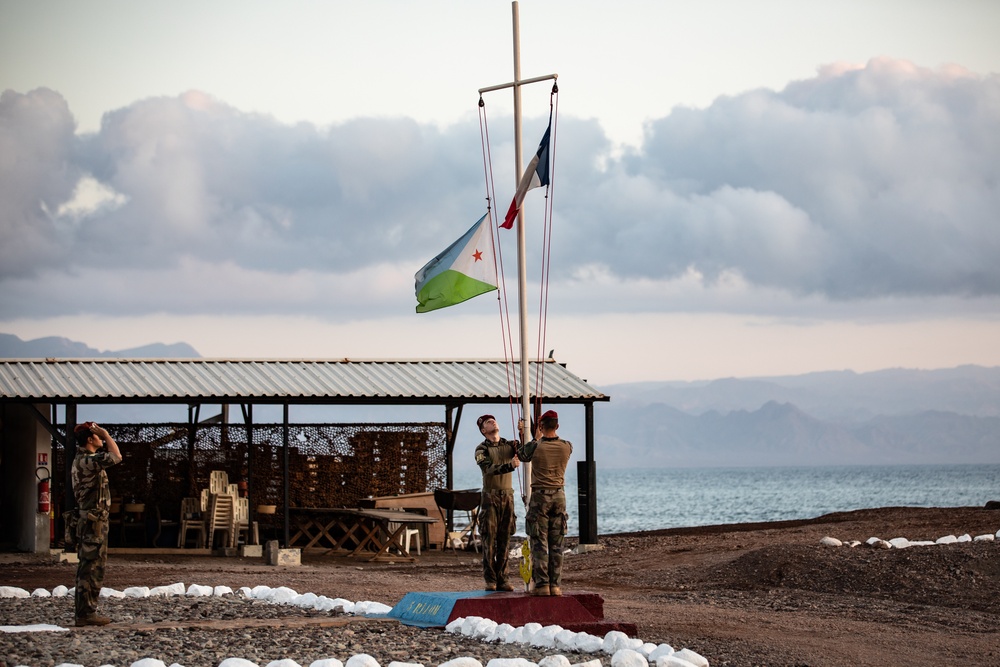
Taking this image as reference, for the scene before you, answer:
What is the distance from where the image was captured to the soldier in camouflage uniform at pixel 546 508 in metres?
11.2

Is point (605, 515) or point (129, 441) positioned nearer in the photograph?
point (129, 441)

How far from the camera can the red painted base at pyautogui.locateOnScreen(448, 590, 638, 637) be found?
36.7 feet

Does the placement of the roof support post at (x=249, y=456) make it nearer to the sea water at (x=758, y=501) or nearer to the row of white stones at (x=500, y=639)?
the row of white stones at (x=500, y=639)

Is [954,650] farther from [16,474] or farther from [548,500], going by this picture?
[16,474]

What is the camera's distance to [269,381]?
67.5ft

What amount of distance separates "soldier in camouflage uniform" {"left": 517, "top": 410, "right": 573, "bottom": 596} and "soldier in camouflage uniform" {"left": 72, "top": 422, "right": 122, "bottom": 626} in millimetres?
3496

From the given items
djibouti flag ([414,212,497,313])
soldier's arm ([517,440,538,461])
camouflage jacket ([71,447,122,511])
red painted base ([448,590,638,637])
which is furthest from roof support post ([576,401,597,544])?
camouflage jacket ([71,447,122,511])

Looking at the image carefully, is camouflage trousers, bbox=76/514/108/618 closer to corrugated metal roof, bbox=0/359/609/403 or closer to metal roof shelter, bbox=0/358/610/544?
metal roof shelter, bbox=0/358/610/544

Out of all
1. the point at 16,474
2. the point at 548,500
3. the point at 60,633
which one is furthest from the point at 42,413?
the point at 548,500

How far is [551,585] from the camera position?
37.6 ft

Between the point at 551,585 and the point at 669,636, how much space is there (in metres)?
1.11

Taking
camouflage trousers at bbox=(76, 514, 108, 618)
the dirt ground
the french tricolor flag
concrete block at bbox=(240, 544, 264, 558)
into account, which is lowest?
the dirt ground

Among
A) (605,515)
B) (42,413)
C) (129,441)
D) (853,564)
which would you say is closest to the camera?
(853,564)

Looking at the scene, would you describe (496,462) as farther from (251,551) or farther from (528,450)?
(251,551)
